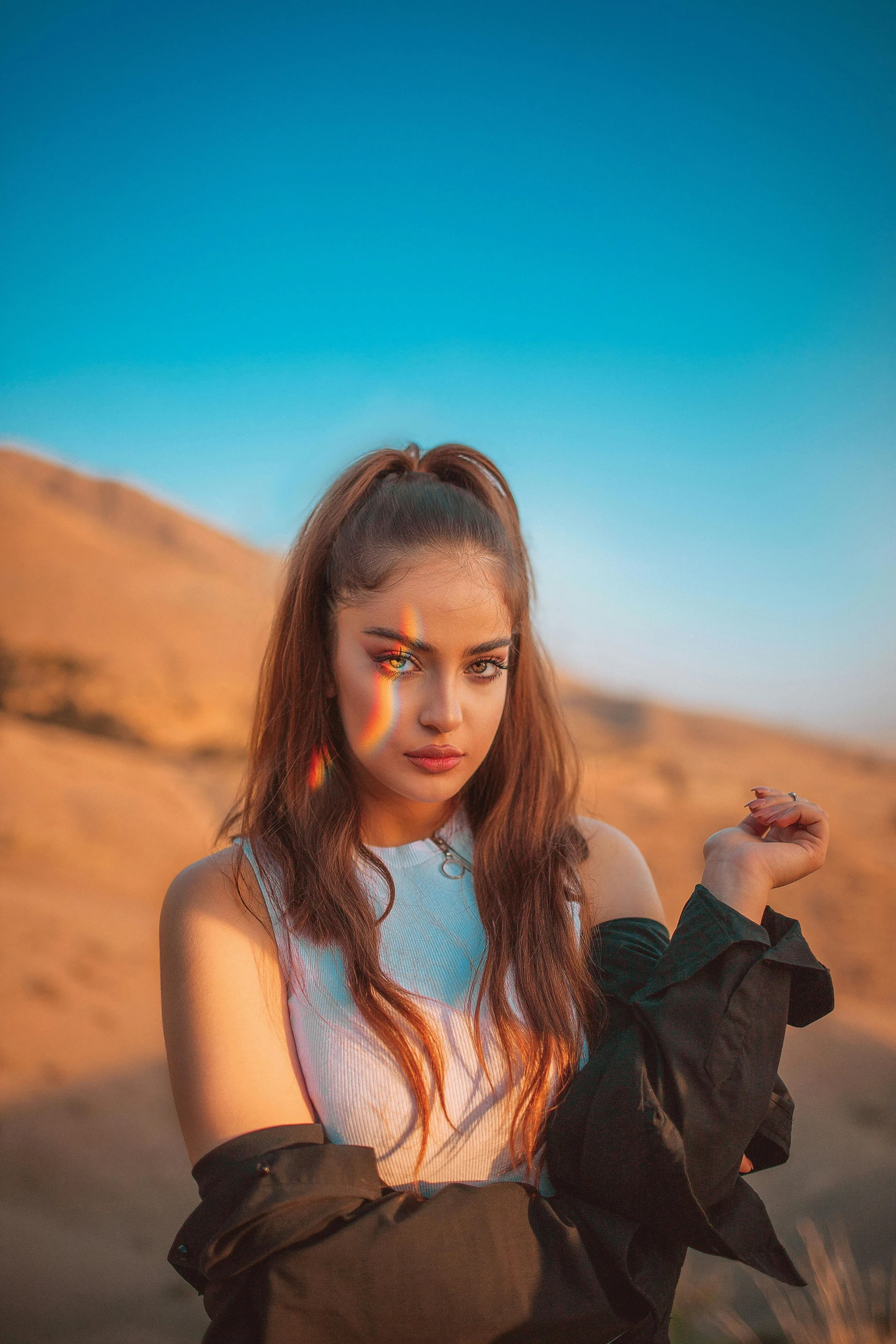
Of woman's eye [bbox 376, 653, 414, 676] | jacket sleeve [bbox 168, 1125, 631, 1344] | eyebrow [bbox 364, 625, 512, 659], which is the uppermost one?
eyebrow [bbox 364, 625, 512, 659]

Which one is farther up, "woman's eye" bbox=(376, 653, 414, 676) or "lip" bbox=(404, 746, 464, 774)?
"woman's eye" bbox=(376, 653, 414, 676)

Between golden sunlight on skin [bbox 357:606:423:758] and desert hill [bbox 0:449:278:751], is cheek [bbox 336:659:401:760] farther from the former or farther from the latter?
desert hill [bbox 0:449:278:751]

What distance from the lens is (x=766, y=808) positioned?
5.25 feet

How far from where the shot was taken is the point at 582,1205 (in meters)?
1.38

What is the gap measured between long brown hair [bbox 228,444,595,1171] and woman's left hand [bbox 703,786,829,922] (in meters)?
0.31

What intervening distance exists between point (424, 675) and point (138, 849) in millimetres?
6975

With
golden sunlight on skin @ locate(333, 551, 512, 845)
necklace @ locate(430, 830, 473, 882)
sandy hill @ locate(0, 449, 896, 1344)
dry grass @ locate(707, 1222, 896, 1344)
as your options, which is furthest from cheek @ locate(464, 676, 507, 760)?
dry grass @ locate(707, 1222, 896, 1344)

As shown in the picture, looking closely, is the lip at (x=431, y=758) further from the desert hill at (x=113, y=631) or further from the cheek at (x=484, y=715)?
the desert hill at (x=113, y=631)

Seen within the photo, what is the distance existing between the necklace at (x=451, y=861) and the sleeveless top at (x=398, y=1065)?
0.46ft

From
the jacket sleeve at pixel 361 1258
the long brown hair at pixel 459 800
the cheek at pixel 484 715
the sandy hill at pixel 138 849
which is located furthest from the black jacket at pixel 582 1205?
the sandy hill at pixel 138 849

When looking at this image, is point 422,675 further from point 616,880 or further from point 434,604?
point 616,880

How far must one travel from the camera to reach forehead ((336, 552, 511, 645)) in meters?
1.61

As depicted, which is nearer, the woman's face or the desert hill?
the woman's face

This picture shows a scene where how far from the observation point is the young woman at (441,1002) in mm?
1227
